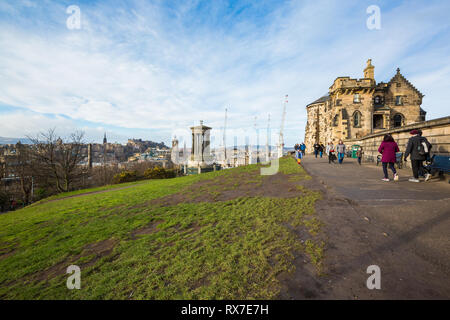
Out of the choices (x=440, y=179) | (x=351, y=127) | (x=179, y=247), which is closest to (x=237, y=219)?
(x=179, y=247)

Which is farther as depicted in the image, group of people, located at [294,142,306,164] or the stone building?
the stone building

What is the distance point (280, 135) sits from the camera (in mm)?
35125

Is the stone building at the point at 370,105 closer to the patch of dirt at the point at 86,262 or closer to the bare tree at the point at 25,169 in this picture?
the patch of dirt at the point at 86,262

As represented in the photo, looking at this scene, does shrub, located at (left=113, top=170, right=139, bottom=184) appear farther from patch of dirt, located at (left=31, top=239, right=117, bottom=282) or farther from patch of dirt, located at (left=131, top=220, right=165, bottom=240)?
patch of dirt, located at (left=31, top=239, right=117, bottom=282)

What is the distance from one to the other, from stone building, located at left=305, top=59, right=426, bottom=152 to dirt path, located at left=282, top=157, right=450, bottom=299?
25.6 m

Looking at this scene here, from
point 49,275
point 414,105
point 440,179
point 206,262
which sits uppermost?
point 414,105

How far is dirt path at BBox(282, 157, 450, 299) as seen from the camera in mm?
1869

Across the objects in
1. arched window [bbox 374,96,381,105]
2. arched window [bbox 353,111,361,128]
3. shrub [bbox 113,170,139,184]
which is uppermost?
arched window [bbox 374,96,381,105]

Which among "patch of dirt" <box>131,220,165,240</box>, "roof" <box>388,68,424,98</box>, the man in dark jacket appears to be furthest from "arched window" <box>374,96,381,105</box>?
"patch of dirt" <box>131,220,165,240</box>

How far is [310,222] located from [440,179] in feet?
21.8

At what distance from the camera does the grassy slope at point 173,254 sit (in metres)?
2.17

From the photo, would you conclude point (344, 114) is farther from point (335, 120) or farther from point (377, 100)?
point (377, 100)

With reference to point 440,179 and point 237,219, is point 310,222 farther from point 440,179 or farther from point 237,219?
point 440,179

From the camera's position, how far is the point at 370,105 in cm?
2552
